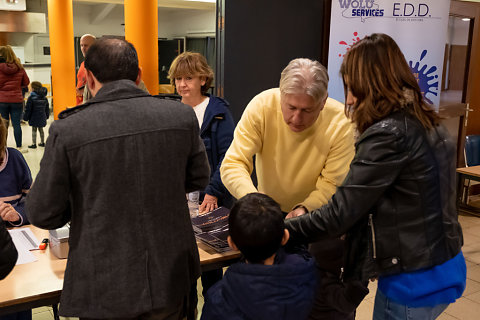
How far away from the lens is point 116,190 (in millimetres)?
1370

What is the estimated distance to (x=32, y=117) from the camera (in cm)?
802

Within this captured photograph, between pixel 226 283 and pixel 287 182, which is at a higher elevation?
pixel 287 182

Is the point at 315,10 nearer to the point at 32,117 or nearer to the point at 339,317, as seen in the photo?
the point at 339,317

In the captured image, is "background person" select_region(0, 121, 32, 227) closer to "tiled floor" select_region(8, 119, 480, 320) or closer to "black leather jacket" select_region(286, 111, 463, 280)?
"tiled floor" select_region(8, 119, 480, 320)

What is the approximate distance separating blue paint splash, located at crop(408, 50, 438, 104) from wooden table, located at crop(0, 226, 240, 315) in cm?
300

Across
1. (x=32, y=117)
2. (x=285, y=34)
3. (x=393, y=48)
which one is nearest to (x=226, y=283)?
(x=393, y=48)

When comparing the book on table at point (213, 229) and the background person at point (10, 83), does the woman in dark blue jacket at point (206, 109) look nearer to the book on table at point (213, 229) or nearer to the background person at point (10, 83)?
the book on table at point (213, 229)

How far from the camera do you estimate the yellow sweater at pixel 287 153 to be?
2080 millimetres

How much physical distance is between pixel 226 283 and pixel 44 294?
0.61m

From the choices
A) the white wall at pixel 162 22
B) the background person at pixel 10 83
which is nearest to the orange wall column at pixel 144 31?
the background person at pixel 10 83

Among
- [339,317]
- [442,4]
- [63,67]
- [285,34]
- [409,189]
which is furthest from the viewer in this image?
[63,67]

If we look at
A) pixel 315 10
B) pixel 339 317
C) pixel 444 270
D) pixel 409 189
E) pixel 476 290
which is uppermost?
pixel 315 10

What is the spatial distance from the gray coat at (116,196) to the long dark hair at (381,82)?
1.80 feet

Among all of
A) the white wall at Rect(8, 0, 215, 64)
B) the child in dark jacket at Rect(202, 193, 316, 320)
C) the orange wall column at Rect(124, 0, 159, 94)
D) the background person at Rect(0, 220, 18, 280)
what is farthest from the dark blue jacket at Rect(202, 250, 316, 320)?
the white wall at Rect(8, 0, 215, 64)
